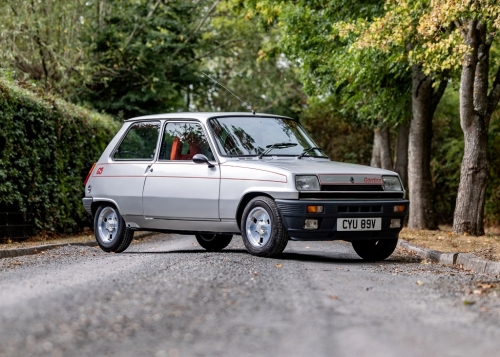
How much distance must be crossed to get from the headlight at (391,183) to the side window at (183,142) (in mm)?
2277

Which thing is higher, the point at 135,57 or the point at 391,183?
the point at 135,57

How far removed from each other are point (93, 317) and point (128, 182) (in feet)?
21.2

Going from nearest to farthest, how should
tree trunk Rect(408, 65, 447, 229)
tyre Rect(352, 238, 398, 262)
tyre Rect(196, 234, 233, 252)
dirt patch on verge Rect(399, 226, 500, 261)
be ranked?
tyre Rect(352, 238, 398, 262) < dirt patch on verge Rect(399, 226, 500, 261) < tyre Rect(196, 234, 233, 252) < tree trunk Rect(408, 65, 447, 229)

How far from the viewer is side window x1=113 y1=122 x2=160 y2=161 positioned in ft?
41.0

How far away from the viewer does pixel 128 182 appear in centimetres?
1251

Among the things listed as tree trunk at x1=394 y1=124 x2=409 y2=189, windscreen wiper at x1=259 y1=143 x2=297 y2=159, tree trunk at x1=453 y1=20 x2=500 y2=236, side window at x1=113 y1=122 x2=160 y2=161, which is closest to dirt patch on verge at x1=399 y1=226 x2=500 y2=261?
tree trunk at x1=453 y1=20 x2=500 y2=236

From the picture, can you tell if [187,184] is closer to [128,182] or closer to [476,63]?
[128,182]

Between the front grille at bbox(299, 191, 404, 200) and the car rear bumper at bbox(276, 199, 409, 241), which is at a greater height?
the front grille at bbox(299, 191, 404, 200)

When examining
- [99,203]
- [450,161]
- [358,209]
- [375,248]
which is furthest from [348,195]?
[450,161]

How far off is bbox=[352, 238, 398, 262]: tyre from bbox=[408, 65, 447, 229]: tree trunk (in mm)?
9138

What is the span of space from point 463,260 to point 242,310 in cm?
524

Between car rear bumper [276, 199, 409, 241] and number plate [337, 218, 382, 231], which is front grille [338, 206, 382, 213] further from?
number plate [337, 218, 382, 231]

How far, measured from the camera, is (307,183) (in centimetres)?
1061

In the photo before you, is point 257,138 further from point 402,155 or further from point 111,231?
point 402,155
